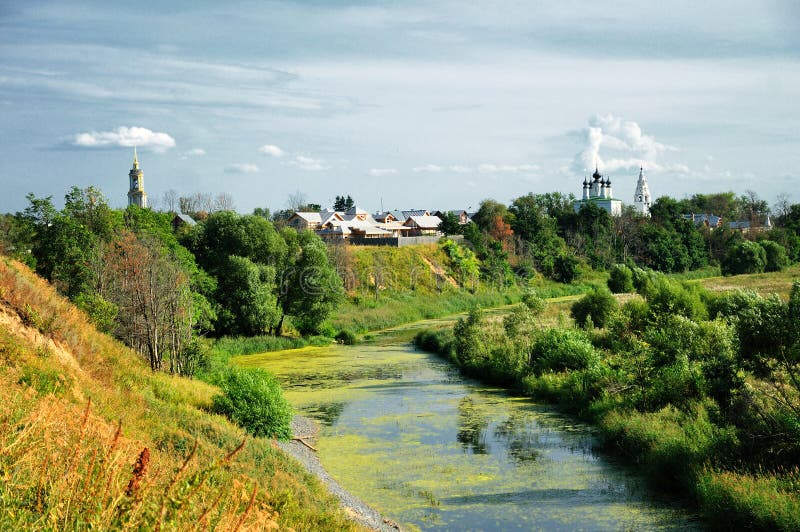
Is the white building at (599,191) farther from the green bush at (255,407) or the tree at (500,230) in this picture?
the green bush at (255,407)

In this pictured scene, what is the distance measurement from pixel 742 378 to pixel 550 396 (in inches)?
371

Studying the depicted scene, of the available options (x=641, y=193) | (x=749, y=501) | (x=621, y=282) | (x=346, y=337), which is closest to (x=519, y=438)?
(x=749, y=501)

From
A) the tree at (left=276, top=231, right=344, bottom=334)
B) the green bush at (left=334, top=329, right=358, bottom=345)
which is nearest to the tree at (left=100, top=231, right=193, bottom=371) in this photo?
the tree at (left=276, top=231, right=344, bottom=334)

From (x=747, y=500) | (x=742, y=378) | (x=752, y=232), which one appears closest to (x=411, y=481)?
(x=747, y=500)

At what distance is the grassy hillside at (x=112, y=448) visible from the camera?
620cm

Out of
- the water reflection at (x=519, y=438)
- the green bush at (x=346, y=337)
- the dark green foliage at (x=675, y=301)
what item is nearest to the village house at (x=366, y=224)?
the green bush at (x=346, y=337)

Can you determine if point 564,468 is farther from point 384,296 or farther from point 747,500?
point 384,296

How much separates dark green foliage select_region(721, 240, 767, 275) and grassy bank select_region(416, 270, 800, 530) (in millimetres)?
53476

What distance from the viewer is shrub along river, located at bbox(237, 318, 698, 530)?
1672 cm

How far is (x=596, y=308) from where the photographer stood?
142ft

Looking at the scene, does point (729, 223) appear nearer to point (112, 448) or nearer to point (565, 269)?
point (565, 269)

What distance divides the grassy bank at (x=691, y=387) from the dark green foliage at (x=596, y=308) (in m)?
5.45

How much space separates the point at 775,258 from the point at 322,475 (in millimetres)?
81618

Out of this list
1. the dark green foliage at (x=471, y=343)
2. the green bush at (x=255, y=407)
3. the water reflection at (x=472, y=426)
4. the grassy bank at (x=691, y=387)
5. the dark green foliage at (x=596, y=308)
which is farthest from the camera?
the dark green foliage at (x=596, y=308)
